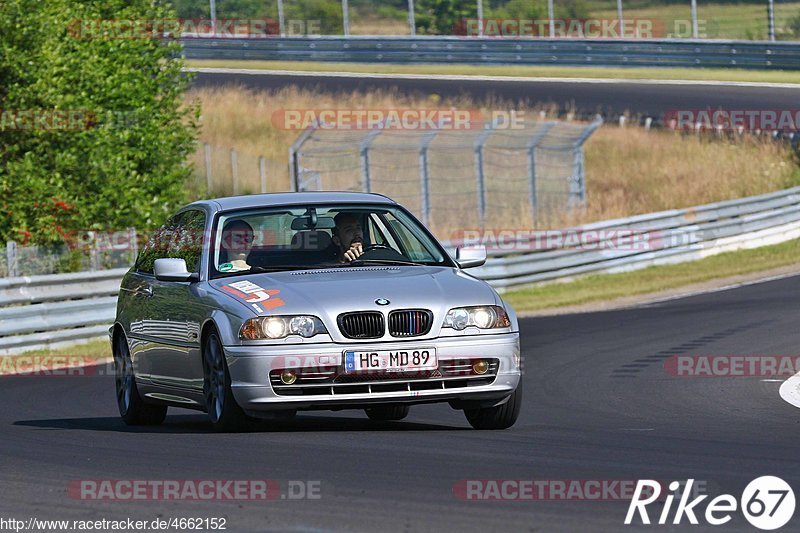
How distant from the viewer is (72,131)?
78.6ft

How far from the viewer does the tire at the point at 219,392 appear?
9273 millimetres

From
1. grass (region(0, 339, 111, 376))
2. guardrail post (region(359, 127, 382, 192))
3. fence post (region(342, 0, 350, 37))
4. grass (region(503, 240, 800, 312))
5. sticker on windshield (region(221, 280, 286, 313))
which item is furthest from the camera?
fence post (region(342, 0, 350, 37))

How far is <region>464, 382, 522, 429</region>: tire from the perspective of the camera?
956 centimetres

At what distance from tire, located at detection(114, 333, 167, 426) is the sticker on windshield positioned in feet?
5.57

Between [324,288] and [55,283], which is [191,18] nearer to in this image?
[55,283]

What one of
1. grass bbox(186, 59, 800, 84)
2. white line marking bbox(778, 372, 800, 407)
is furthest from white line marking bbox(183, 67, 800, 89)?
white line marking bbox(778, 372, 800, 407)

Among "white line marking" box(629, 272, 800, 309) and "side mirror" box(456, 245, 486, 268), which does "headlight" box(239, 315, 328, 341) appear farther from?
"white line marking" box(629, 272, 800, 309)

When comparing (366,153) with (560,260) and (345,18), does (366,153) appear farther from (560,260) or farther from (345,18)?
(345,18)

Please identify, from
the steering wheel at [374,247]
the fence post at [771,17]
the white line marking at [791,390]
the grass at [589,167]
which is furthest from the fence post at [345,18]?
the steering wheel at [374,247]

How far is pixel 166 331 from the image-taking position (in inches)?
407

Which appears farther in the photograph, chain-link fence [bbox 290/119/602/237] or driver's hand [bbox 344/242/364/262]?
chain-link fence [bbox 290/119/602/237]

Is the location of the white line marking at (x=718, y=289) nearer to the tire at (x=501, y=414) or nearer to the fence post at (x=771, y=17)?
the tire at (x=501, y=414)

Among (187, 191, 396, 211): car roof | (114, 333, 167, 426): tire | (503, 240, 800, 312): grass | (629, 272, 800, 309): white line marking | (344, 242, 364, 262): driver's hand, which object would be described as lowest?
(503, 240, 800, 312): grass

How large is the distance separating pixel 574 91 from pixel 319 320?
3473cm
